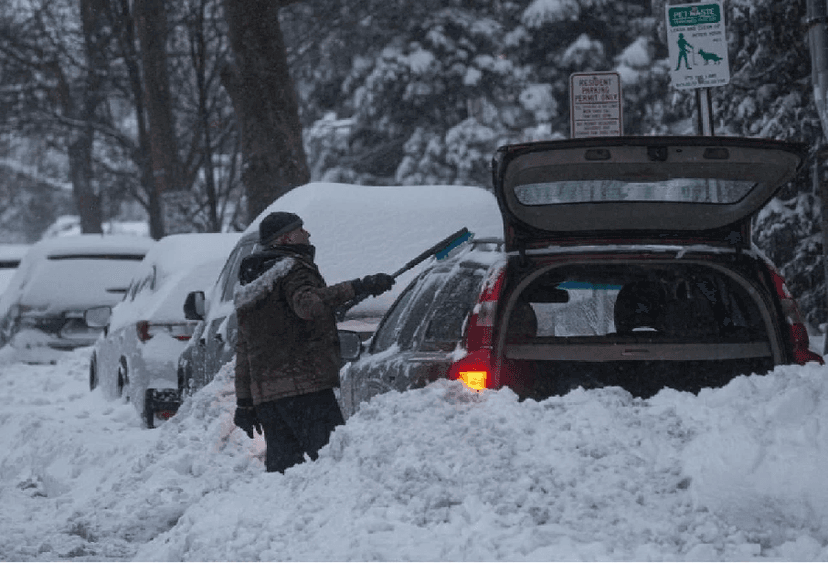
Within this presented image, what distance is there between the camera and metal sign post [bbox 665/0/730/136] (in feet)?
29.9

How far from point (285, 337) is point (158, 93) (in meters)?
14.8

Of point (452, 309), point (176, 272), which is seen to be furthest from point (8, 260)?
point (452, 309)

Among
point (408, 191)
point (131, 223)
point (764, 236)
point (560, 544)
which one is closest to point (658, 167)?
point (560, 544)

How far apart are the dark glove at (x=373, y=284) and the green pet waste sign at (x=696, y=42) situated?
13.3 ft

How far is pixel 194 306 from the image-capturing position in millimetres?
9133

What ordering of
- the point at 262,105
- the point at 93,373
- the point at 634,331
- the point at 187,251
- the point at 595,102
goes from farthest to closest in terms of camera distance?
the point at 262,105 < the point at 93,373 < the point at 187,251 < the point at 595,102 < the point at 634,331

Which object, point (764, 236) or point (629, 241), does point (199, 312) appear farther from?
point (764, 236)

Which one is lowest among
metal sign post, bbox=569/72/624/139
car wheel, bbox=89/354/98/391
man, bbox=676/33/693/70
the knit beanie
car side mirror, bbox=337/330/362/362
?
car wheel, bbox=89/354/98/391

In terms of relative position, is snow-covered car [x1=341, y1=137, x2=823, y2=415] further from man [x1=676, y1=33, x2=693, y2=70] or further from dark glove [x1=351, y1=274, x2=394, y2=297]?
man [x1=676, y1=33, x2=693, y2=70]

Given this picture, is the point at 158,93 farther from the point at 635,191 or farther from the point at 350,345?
the point at 635,191

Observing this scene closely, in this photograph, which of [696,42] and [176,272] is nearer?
[696,42]

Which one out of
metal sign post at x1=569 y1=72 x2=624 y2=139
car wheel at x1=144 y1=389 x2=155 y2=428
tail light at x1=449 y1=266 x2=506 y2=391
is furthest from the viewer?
car wheel at x1=144 y1=389 x2=155 y2=428

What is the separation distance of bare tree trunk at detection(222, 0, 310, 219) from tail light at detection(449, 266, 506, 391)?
9.52 meters

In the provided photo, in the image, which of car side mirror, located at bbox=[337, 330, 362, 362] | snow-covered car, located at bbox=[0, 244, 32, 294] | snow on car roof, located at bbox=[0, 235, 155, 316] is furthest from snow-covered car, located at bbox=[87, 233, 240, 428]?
snow-covered car, located at bbox=[0, 244, 32, 294]
